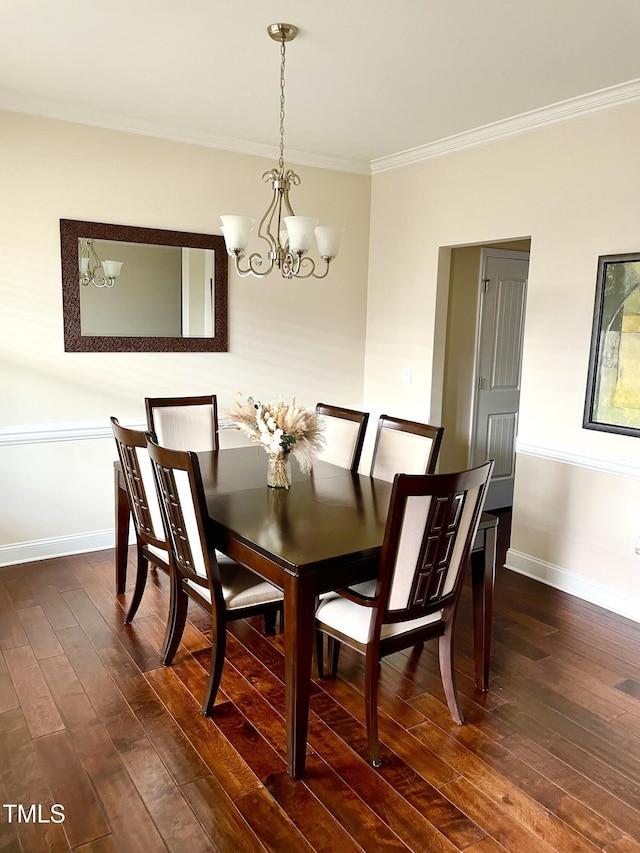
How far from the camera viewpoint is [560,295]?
3730mm

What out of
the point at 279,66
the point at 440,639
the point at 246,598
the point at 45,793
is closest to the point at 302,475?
the point at 246,598

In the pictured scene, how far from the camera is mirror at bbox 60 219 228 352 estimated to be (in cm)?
398

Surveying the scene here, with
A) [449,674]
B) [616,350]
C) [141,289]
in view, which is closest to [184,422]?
[141,289]

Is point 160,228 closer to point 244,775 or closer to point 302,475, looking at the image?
point 302,475

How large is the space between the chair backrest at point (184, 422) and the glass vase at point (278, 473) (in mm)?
916

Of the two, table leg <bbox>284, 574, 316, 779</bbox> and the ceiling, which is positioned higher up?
the ceiling

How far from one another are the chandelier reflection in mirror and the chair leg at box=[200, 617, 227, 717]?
8.02 feet

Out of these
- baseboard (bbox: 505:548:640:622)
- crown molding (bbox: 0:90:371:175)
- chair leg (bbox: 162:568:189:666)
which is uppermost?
crown molding (bbox: 0:90:371:175)

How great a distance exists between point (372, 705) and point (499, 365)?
3539mm

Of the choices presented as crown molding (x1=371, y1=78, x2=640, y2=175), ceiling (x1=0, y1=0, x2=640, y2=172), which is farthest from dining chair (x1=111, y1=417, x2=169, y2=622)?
crown molding (x1=371, y1=78, x2=640, y2=175)

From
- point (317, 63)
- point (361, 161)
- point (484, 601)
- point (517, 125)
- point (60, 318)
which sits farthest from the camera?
point (361, 161)

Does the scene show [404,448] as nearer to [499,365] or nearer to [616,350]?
Answer: [616,350]

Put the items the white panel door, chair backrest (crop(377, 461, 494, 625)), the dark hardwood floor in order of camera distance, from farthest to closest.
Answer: the white panel door < chair backrest (crop(377, 461, 494, 625)) < the dark hardwood floor

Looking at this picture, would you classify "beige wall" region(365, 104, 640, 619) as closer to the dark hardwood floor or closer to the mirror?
the dark hardwood floor
